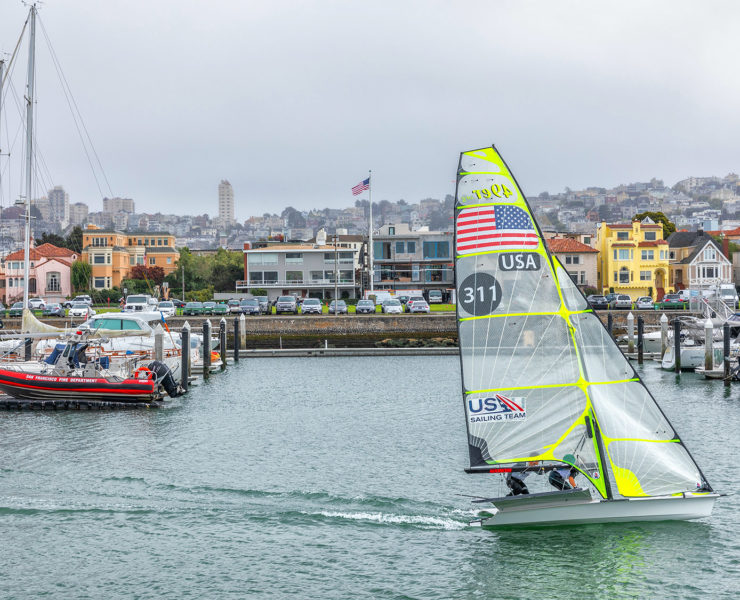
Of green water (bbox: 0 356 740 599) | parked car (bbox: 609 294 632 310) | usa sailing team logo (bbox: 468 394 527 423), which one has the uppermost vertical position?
parked car (bbox: 609 294 632 310)

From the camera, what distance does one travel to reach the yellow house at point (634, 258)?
89438 millimetres

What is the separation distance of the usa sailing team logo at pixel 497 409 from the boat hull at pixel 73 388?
18.9 m

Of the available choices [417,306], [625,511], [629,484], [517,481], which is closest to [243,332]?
[417,306]

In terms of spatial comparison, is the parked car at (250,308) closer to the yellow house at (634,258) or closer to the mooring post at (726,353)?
the yellow house at (634,258)

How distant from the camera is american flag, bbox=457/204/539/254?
15.6 meters

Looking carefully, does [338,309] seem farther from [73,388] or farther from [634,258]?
[73,388]

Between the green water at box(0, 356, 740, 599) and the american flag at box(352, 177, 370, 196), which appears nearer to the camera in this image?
the green water at box(0, 356, 740, 599)

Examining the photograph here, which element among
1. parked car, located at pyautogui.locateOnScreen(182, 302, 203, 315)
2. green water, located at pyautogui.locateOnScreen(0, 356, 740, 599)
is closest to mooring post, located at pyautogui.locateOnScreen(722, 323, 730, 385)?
green water, located at pyautogui.locateOnScreen(0, 356, 740, 599)

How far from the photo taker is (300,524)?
699 inches

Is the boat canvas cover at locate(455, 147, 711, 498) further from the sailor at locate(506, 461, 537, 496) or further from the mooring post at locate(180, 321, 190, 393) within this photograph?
the mooring post at locate(180, 321, 190, 393)

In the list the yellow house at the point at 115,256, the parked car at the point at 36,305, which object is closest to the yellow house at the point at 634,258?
the parked car at the point at 36,305

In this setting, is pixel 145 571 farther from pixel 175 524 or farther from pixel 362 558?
pixel 362 558

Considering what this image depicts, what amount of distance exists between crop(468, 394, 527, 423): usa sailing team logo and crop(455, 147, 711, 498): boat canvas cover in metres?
0.02

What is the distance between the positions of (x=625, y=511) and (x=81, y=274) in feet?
289
